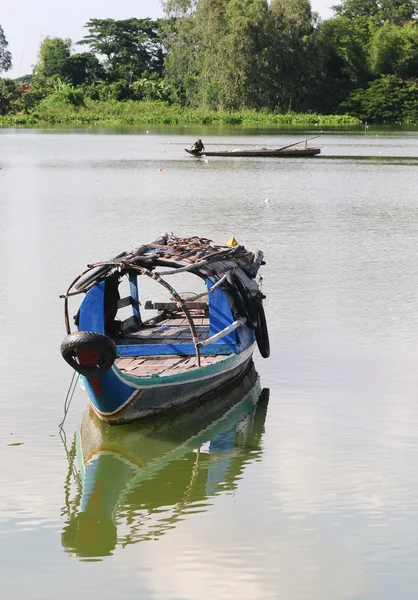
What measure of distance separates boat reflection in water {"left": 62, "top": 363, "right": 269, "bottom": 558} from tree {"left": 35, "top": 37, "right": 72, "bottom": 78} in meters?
101

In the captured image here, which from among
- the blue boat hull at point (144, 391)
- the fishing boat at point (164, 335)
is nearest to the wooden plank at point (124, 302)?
the fishing boat at point (164, 335)

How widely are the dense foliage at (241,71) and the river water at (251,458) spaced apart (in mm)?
63257

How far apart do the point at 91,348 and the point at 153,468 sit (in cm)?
133

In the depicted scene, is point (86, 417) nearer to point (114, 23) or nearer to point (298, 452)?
point (298, 452)

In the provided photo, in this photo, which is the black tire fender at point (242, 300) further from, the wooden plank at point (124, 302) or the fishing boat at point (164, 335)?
the wooden plank at point (124, 302)

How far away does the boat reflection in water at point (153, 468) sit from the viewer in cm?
919

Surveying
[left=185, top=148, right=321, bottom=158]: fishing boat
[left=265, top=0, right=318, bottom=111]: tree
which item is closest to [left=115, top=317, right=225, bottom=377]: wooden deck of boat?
[left=185, top=148, right=321, bottom=158]: fishing boat

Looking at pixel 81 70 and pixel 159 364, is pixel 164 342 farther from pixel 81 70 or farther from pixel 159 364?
pixel 81 70

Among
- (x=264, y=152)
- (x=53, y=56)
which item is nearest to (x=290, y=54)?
(x=53, y=56)

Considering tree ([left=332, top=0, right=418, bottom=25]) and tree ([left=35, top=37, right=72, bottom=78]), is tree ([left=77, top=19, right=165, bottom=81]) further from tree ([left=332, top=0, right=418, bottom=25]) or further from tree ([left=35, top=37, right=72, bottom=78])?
tree ([left=332, top=0, right=418, bottom=25])

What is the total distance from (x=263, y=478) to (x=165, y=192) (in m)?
24.6

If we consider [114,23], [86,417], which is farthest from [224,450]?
[114,23]

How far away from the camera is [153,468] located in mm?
10648

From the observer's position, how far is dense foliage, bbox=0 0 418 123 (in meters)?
85.7
